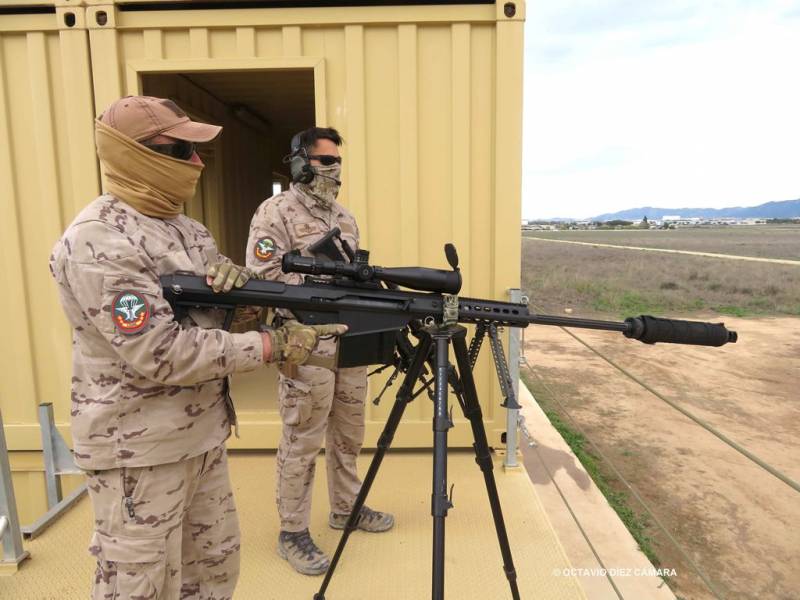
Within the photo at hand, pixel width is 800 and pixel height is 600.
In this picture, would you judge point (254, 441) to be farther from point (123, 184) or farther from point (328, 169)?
point (123, 184)

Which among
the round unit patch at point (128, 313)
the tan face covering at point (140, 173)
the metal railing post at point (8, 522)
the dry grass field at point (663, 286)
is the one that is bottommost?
the dry grass field at point (663, 286)

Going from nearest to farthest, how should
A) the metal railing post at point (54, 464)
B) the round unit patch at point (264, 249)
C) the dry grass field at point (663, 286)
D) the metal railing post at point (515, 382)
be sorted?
the round unit patch at point (264, 249), the metal railing post at point (54, 464), the metal railing post at point (515, 382), the dry grass field at point (663, 286)

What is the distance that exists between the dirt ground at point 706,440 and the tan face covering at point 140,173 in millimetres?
4472

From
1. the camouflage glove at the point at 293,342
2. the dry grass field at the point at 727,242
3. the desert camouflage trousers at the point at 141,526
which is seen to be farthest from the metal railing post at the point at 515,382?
the dry grass field at the point at 727,242

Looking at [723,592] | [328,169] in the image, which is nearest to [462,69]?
[328,169]

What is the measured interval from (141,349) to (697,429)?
7.79 metres

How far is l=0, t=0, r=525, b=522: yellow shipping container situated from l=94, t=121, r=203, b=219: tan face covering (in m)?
2.20

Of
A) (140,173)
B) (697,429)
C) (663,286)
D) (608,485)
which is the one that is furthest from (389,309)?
(663,286)

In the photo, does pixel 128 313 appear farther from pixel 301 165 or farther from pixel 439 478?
pixel 301 165

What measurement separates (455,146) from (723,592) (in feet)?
12.6

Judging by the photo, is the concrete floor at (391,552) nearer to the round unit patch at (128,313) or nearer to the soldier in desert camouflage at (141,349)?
the soldier in desert camouflage at (141,349)

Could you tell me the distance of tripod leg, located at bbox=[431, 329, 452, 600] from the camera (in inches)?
67.6

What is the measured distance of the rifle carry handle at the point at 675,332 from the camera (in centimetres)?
209

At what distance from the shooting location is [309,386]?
2648mm
